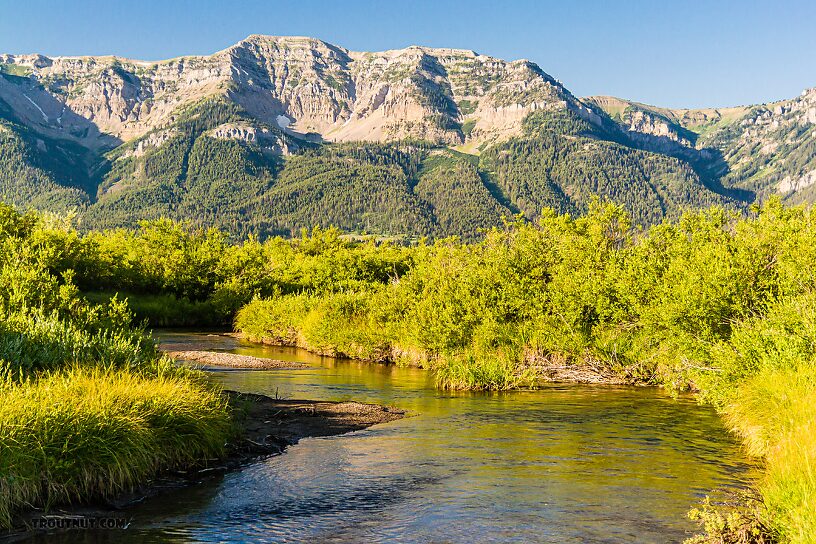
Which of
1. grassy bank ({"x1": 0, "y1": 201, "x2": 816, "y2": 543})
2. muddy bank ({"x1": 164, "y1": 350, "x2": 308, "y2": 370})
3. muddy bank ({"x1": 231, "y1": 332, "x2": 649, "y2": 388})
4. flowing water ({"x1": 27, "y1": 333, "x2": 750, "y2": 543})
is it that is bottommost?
Answer: flowing water ({"x1": 27, "y1": 333, "x2": 750, "y2": 543})

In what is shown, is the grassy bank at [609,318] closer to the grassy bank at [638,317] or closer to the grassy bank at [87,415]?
the grassy bank at [638,317]

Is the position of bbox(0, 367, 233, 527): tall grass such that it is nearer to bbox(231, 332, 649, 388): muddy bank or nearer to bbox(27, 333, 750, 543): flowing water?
bbox(27, 333, 750, 543): flowing water

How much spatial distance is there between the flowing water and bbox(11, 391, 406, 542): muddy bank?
536 millimetres

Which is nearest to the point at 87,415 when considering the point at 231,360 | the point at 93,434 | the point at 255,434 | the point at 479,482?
the point at 93,434

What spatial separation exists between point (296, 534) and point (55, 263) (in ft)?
221

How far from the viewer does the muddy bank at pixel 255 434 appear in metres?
14.9

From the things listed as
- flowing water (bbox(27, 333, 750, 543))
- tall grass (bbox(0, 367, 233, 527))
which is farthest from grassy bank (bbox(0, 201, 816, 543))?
tall grass (bbox(0, 367, 233, 527))

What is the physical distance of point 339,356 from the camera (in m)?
51.7

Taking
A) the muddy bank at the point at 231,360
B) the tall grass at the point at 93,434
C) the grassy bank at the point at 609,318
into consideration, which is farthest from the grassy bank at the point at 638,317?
the tall grass at the point at 93,434

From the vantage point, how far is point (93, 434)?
15797mm

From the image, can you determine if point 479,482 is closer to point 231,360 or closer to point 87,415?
point 87,415

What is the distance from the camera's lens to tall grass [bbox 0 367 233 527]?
14.5 metres

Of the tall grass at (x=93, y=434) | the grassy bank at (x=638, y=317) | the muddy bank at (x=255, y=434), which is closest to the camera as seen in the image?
the tall grass at (x=93, y=434)

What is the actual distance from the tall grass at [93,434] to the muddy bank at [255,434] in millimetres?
299
